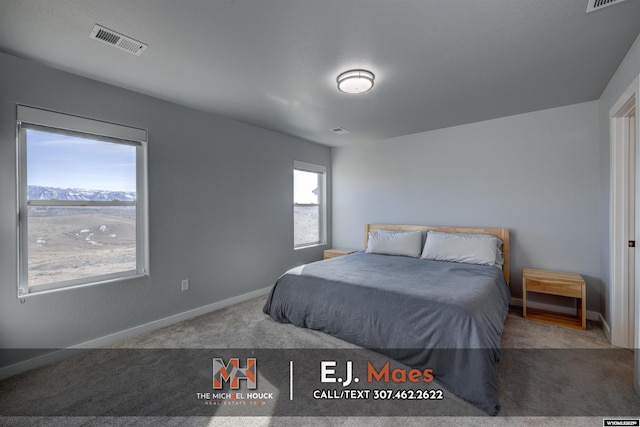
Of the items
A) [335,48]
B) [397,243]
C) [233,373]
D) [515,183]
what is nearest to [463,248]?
[397,243]

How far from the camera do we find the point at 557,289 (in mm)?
2861

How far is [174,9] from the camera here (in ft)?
5.26

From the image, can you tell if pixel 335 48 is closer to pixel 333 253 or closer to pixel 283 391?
pixel 283 391

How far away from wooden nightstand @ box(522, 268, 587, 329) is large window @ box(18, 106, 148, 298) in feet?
13.6

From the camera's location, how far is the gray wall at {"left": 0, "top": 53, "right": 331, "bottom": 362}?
2.12m

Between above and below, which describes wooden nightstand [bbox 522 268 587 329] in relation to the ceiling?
below

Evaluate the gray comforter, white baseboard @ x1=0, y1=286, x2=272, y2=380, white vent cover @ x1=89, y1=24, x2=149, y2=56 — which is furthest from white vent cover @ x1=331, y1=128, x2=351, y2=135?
white baseboard @ x1=0, y1=286, x2=272, y2=380

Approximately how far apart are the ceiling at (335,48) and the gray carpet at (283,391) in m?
2.39

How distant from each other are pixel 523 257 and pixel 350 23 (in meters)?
3.38

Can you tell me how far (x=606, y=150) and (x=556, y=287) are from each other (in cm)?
145

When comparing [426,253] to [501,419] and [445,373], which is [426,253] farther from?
[501,419]

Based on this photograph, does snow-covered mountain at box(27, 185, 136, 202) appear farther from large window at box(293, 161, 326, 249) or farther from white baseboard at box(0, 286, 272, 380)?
large window at box(293, 161, 326, 249)

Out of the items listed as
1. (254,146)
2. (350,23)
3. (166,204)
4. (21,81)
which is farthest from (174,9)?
(254,146)

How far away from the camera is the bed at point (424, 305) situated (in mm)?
1819
